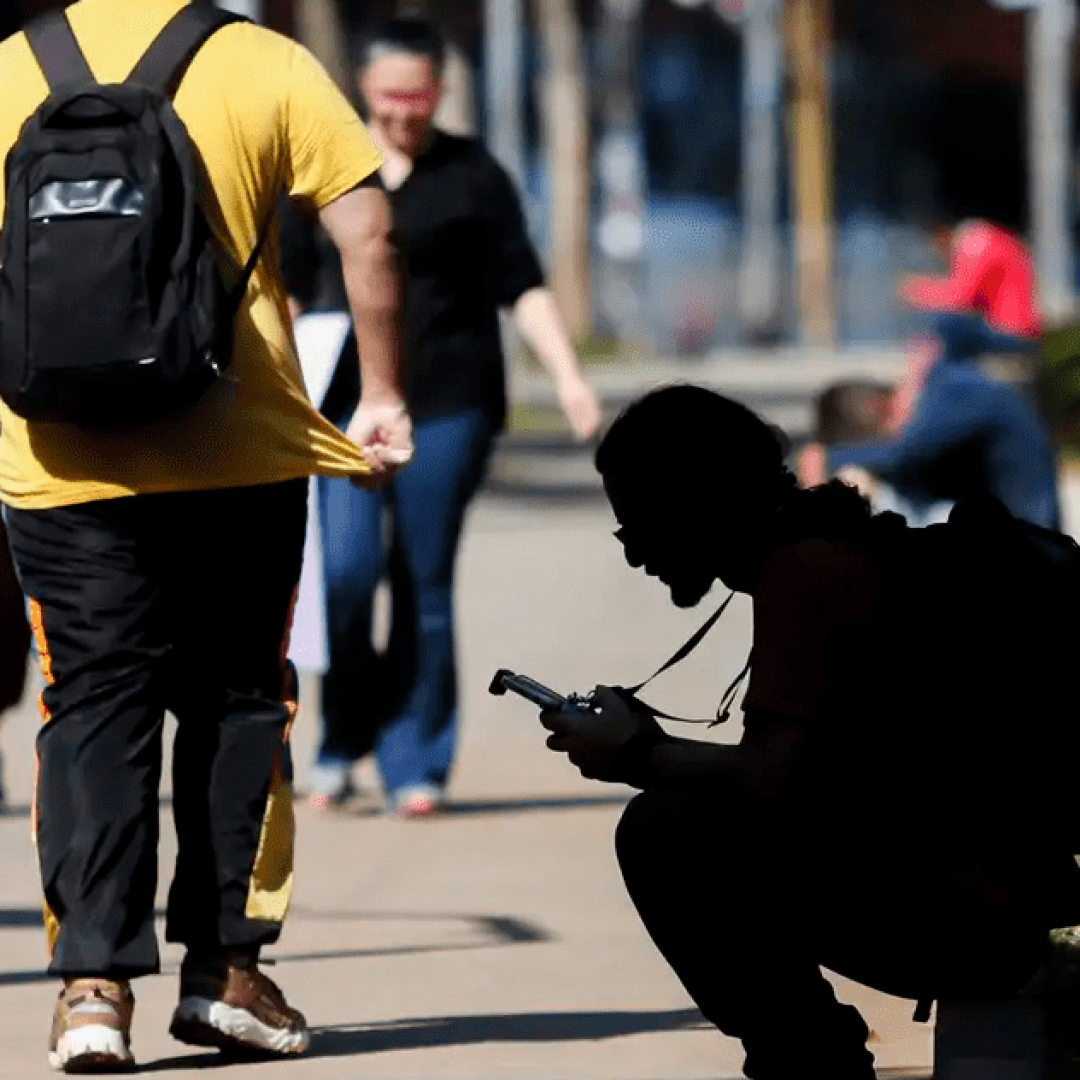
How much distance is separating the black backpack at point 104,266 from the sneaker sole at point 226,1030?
2.91 feet

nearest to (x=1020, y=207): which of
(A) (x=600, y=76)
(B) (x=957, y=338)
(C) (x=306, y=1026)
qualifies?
(A) (x=600, y=76)

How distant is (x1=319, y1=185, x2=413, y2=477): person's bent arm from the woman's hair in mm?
2522

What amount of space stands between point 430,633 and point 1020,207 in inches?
2139

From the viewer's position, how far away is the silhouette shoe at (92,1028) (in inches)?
209

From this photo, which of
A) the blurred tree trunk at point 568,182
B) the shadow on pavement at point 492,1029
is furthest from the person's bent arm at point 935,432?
the blurred tree trunk at point 568,182

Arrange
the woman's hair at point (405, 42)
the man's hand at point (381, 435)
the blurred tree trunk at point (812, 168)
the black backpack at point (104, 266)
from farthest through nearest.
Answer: the blurred tree trunk at point (812, 168) → the woman's hair at point (405, 42) → the man's hand at point (381, 435) → the black backpack at point (104, 266)

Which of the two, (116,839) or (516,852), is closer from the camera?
(116,839)

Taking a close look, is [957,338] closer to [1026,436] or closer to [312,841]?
[1026,436]

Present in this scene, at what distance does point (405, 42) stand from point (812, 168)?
4378 cm

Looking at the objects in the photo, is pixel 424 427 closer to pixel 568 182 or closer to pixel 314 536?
pixel 314 536

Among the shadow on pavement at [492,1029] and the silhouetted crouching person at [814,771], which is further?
the shadow on pavement at [492,1029]

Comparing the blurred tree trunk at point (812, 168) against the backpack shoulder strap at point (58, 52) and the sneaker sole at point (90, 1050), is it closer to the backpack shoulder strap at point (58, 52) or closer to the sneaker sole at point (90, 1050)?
the backpack shoulder strap at point (58, 52)

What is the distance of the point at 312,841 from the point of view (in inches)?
316

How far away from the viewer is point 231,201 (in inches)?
216
